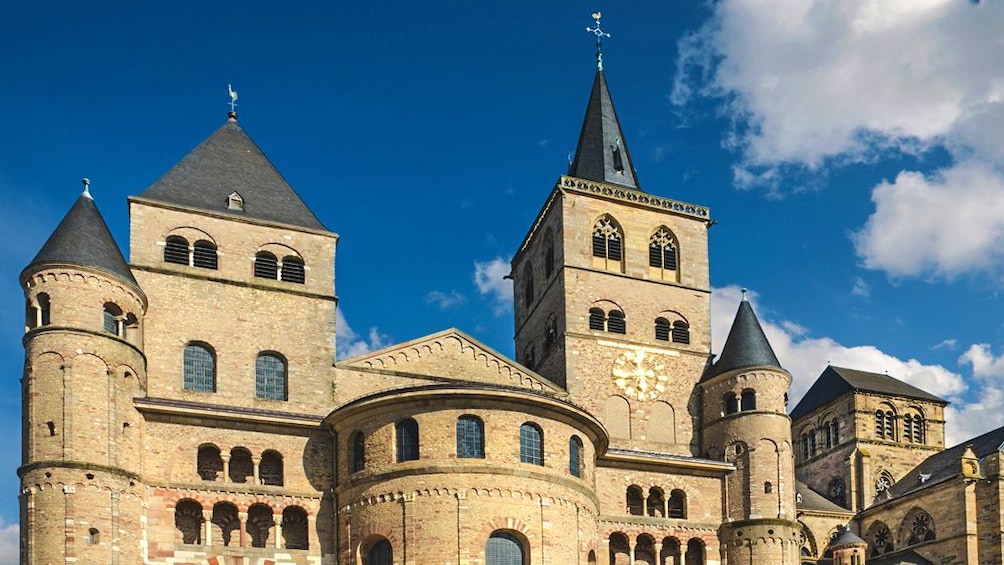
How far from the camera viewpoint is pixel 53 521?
35.4 m

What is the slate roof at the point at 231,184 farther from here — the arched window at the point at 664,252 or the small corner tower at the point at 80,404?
the arched window at the point at 664,252

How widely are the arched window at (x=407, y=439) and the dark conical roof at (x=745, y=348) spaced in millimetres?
16203

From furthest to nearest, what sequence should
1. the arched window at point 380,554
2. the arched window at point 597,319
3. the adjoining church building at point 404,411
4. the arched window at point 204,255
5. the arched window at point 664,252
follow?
the arched window at point 664,252
the arched window at point 597,319
the arched window at point 204,255
the arched window at point 380,554
the adjoining church building at point 404,411

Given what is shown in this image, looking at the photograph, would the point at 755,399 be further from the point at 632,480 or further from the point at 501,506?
the point at 501,506

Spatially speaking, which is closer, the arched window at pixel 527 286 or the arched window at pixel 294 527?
the arched window at pixel 294 527

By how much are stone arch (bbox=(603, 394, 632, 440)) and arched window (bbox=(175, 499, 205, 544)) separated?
1707cm

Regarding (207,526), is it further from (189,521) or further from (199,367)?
(199,367)

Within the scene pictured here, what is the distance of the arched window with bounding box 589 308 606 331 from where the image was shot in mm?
50844

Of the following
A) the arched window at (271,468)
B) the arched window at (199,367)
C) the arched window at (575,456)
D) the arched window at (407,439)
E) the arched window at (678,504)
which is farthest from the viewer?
the arched window at (678,504)

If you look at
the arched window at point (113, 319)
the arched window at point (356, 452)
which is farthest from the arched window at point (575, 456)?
the arched window at point (113, 319)

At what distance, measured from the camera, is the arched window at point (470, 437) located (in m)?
38.2

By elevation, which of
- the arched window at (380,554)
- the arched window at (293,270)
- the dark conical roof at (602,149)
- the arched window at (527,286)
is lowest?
the arched window at (380,554)

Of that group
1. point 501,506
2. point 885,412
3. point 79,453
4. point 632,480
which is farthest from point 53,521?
point 885,412

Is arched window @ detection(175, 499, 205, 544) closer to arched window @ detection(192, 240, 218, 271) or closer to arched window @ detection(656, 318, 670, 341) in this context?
arched window @ detection(192, 240, 218, 271)
